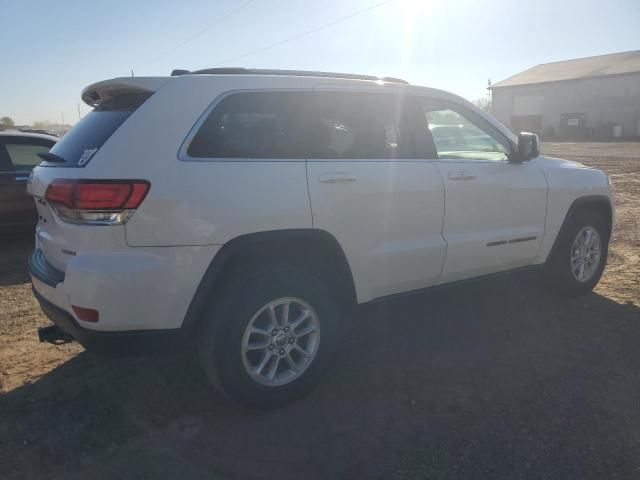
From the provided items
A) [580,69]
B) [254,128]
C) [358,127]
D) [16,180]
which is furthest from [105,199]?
[580,69]

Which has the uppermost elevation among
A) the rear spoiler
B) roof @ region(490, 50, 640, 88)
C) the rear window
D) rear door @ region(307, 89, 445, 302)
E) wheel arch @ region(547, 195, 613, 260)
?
roof @ region(490, 50, 640, 88)

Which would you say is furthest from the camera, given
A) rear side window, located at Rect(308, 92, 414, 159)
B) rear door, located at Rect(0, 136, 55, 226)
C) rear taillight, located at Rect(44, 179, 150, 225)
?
rear door, located at Rect(0, 136, 55, 226)

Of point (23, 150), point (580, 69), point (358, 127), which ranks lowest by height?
point (358, 127)

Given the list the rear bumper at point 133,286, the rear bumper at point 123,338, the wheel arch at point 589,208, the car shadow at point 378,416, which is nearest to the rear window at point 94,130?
the rear bumper at point 133,286

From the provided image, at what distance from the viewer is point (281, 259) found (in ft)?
10.1

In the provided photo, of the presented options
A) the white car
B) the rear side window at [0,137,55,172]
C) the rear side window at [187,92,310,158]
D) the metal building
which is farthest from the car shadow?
the metal building

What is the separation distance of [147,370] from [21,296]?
7.88 feet

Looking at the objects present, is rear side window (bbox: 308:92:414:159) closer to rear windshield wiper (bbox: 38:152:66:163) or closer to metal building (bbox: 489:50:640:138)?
rear windshield wiper (bbox: 38:152:66:163)

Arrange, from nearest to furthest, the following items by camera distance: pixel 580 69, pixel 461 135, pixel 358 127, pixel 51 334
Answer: pixel 51 334 < pixel 358 127 < pixel 461 135 < pixel 580 69

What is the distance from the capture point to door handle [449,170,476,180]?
3715 millimetres

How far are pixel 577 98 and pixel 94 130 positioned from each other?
47.4 m

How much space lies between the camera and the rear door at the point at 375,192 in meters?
3.15

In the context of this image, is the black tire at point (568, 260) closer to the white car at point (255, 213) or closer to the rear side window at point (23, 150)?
the white car at point (255, 213)

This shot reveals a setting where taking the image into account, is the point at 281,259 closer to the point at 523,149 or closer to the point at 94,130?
the point at 94,130
